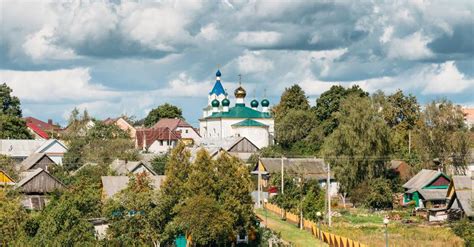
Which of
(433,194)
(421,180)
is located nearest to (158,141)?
(421,180)

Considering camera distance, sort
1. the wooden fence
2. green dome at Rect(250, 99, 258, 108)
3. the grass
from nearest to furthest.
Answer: the wooden fence < the grass < green dome at Rect(250, 99, 258, 108)

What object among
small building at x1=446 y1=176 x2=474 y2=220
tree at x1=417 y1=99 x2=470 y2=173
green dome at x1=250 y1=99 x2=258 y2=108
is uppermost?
green dome at x1=250 y1=99 x2=258 y2=108

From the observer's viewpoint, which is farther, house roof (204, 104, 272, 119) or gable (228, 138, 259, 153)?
house roof (204, 104, 272, 119)

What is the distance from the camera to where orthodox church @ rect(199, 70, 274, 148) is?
95.4 meters

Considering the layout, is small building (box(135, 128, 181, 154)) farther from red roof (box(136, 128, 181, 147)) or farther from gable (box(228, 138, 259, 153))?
gable (box(228, 138, 259, 153))

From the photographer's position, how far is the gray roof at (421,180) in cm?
5788

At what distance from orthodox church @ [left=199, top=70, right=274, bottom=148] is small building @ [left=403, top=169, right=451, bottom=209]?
119 ft

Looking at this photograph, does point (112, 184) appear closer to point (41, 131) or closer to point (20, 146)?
point (20, 146)

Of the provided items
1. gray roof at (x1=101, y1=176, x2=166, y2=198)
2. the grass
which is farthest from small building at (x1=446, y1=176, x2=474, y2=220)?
gray roof at (x1=101, y1=176, x2=166, y2=198)

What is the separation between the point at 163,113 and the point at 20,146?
177ft

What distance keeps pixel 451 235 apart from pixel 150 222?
15.3 metres

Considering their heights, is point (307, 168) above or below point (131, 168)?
below

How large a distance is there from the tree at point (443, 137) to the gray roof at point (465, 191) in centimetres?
1618

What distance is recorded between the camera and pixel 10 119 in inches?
3543
